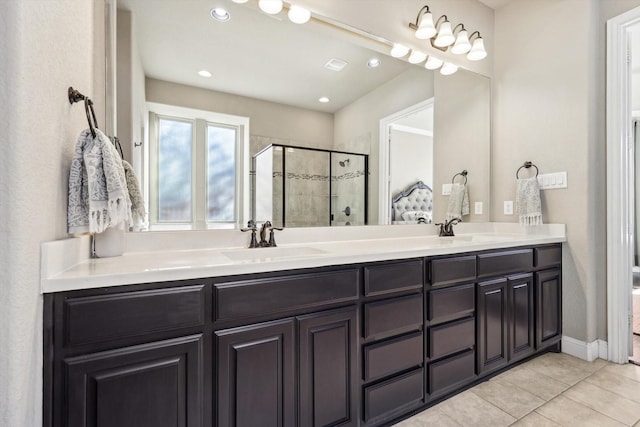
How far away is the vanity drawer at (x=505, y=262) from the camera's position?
1.77 metres

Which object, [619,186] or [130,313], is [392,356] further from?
[619,186]

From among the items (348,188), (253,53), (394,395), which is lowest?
(394,395)

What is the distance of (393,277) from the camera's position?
55.7 inches

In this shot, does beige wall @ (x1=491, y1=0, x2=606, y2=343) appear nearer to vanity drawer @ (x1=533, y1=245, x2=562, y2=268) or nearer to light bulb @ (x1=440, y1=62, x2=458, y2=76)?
vanity drawer @ (x1=533, y1=245, x2=562, y2=268)

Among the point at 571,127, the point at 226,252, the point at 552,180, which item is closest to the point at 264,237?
the point at 226,252

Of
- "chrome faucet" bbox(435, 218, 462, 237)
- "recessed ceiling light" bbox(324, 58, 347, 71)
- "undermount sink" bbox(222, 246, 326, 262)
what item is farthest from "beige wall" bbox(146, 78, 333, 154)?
"chrome faucet" bbox(435, 218, 462, 237)

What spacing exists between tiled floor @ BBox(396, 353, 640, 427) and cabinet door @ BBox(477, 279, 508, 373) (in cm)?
15

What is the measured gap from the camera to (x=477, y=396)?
169cm

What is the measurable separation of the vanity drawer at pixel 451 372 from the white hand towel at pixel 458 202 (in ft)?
3.63

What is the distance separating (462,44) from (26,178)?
2655mm

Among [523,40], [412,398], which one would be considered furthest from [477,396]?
[523,40]

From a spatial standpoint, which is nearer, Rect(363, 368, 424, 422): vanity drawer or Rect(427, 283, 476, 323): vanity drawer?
Rect(363, 368, 424, 422): vanity drawer

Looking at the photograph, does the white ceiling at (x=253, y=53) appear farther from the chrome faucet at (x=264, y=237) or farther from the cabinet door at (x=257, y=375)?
the cabinet door at (x=257, y=375)

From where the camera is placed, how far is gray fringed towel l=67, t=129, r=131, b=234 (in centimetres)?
99
